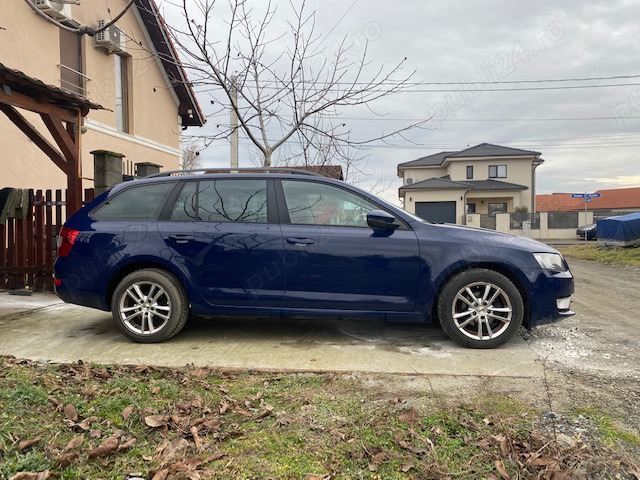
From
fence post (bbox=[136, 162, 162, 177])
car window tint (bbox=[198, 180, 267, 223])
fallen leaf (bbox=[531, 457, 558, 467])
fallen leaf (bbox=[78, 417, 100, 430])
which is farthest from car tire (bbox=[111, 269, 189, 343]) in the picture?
fence post (bbox=[136, 162, 162, 177])

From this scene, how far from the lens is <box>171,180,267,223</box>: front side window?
427 centimetres

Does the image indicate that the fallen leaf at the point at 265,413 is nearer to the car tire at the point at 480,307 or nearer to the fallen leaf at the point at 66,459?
the fallen leaf at the point at 66,459

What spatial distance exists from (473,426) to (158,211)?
3379 mm

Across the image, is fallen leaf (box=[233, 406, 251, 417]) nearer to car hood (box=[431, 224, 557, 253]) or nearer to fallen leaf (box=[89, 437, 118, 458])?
fallen leaf (box=[89, 437, 118, 458])

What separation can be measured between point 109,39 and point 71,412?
448 inches

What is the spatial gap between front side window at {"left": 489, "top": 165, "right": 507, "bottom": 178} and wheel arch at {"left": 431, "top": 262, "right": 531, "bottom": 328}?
39.1 meters

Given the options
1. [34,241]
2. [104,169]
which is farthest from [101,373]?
[34,241]

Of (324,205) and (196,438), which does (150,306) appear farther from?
(196,438)

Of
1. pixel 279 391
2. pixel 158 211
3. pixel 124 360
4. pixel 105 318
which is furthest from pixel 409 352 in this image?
pixel 105 318

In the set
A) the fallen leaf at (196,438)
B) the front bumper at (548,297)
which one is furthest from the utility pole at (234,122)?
the fallen leaf at (196,438)

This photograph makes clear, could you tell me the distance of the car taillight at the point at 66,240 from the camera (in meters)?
4.30

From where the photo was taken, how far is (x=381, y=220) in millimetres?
4004

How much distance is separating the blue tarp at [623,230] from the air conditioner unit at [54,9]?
1857cm

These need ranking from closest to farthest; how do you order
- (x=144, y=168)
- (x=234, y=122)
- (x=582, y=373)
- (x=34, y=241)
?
1. (x=582, y=373)
2. (x=34, y=241)
3. (x=144, y=168)
4. (x=234, y=122)
